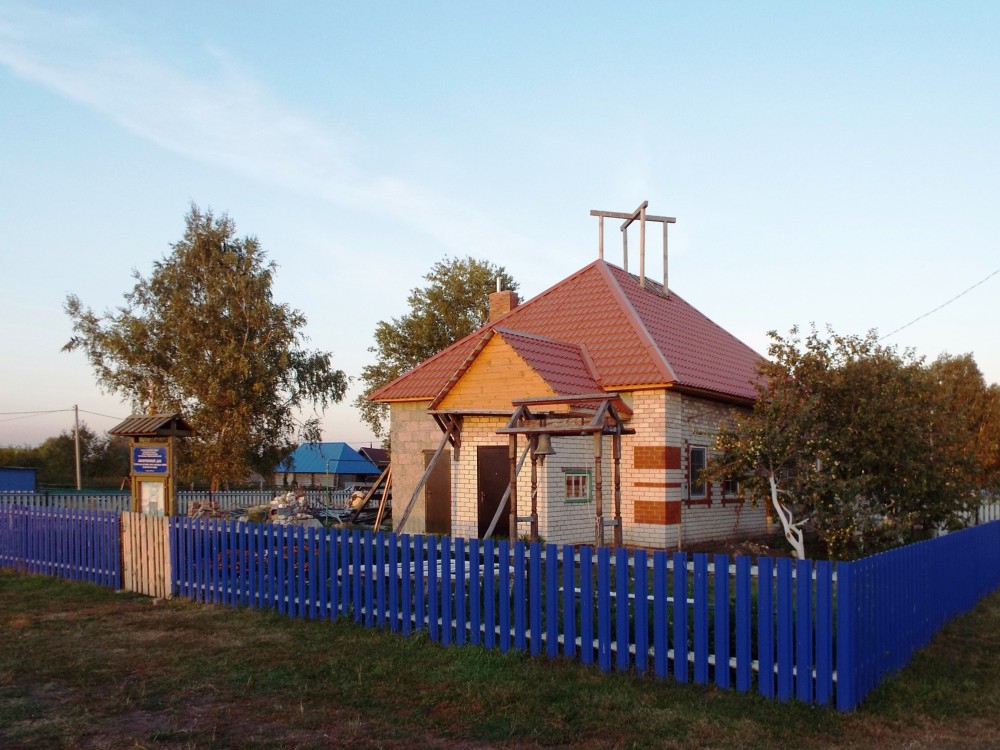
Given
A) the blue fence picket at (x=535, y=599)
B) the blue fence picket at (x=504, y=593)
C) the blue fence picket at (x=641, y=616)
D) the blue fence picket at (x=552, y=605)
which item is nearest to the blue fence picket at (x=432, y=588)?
the blue fence picket at (x=504, y=593)

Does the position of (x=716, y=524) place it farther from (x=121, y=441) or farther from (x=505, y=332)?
(x=121, y=441)

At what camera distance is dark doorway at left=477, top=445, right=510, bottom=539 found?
56.3 feet

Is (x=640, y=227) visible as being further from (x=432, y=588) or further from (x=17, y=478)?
(x=17, y=478)

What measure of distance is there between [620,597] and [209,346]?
27.6m

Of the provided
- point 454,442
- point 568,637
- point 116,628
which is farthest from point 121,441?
point 568,637

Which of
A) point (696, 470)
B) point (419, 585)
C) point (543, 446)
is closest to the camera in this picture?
point (419, 585)

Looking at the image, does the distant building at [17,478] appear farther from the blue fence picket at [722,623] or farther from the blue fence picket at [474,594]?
the blue fence picket at [722,623]

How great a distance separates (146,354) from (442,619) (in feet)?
88.3

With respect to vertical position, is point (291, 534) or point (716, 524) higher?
point (291, 534)

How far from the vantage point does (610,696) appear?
255 inches

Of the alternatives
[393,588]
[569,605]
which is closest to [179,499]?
[393,588]

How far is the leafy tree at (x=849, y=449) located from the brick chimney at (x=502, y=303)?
9.71 metres

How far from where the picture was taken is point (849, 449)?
13359 mm

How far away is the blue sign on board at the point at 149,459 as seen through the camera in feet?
42.7
